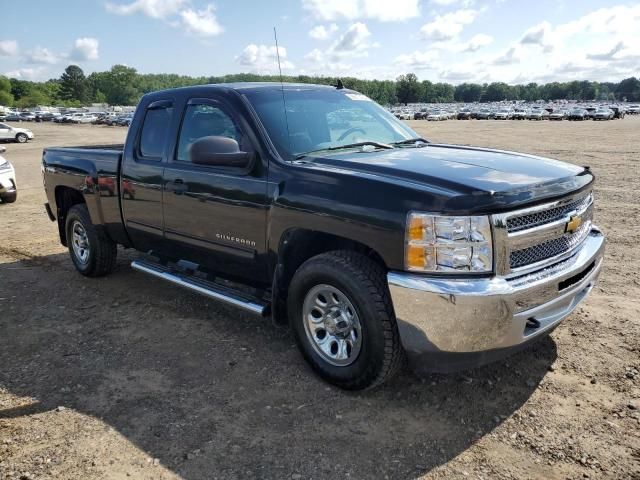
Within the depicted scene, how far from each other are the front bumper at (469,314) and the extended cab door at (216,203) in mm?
1299

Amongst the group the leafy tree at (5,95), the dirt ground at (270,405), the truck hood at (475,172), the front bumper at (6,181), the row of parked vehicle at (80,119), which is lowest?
the dirt ground at (270,405)

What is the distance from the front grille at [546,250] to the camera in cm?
304

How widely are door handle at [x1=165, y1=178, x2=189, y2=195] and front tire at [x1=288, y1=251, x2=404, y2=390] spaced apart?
1408 millimetres

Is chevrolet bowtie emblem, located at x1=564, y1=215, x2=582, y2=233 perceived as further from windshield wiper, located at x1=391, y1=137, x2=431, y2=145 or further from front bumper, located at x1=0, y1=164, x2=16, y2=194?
front bumper, located at x1=0, y1=164, x2=16, y2=194

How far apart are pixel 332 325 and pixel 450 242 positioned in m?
1.03

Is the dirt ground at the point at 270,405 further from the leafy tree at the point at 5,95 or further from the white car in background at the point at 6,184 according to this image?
the leafy tree at the point at 5,95

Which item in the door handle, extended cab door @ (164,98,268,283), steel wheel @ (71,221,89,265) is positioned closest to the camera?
extended cab door @ (164,98,268,283)

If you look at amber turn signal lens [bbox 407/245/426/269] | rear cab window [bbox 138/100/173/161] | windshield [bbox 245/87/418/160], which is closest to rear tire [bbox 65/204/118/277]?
rear cab window [bbox 138/100/173/161]

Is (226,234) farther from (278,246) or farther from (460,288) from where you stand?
(460,288)

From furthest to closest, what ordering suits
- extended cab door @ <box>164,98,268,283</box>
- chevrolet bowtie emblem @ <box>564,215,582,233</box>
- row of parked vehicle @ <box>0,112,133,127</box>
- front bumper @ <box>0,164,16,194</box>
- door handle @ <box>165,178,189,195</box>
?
row of parked vehicle @ <box>0,112,133,127</box> < front bumper @ <box>0,164,16,194</box> < door handle @ <box>165,178,189,195</box> < extended cab door @ <box>164,98,268,283</box> < chevrolet bowtie emblem @ <box>564,215,582,233</box>

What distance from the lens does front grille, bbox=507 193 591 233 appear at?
298 cm

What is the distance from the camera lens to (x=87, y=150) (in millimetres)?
5793

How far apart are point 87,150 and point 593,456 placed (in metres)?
5.33

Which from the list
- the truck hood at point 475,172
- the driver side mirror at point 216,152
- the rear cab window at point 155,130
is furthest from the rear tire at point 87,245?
the truck hood at point 475,172
